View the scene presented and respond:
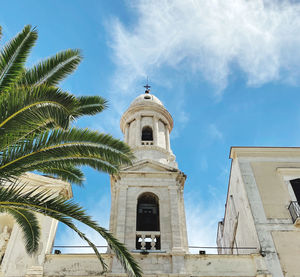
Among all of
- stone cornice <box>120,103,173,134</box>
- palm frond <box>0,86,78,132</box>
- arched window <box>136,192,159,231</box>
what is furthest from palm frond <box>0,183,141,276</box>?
stone cornice <box>120,103,173,134</box>

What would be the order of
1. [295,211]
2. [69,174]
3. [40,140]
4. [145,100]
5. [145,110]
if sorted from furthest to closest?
[145,100] < [145,110] < [295,211] < [69,174] < [40,140]

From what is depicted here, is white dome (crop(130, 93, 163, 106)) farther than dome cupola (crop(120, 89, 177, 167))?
Yes

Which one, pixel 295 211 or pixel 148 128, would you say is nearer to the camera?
pixel 295 211

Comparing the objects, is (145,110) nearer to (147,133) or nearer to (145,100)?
(145,100)

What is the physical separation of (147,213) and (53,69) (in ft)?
28.8

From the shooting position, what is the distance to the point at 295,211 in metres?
14.7

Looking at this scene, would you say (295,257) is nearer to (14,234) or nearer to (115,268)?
(115,268)

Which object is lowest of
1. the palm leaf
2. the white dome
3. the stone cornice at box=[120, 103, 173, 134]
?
the palm leaf

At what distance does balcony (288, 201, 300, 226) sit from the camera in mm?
14258

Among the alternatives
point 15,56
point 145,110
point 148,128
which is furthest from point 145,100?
point 15,56

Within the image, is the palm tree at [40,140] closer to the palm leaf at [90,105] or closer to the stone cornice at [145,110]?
the palm leaf at [90,105]

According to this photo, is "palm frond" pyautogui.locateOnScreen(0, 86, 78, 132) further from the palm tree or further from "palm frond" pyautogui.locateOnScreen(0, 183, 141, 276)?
"palm frond" pyautogui.locateOnScreen(0, 183, 141, 276)

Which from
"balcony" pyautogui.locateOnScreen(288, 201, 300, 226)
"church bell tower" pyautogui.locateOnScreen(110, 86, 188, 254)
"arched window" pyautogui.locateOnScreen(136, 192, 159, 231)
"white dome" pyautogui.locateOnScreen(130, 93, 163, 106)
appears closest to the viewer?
"balcony" pyautogui.locateOnScreen(288, 201, 300, 226)

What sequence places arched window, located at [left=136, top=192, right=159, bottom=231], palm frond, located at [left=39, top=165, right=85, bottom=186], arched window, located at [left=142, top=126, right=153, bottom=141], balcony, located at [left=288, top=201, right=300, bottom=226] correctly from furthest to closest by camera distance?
arched window, located at [left=142, top=126, right=153, bottom=141] → arched window, located at [left=136, top=192, right=159, bottom=231] → balcony, located at [left=288, top=201, right=300, bottom=226] → palm frond, located at [left=39, top=165, right=85, bottom=186]
